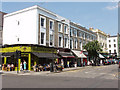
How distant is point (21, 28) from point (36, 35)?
140 inches

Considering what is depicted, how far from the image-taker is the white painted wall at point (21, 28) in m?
24.7

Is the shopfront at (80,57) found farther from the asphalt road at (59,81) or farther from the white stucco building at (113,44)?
the white stucco building at (113,44)

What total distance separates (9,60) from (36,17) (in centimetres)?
875

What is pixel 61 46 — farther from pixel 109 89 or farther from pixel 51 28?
pixel 109 89

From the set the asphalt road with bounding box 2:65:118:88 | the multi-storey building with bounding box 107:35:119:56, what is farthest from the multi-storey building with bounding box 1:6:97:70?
the multi-storey building with bounding box 107:35:119:56

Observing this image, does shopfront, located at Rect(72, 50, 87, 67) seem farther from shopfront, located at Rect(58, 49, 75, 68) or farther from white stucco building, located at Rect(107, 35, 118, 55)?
white stucco building, located at Rect(107, 35, 118, 55)

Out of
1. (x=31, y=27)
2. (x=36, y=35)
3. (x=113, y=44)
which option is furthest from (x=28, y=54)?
(x=113, y=44)

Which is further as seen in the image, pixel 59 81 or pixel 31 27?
pixel 31 27

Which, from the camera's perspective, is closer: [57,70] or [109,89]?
[109,89]

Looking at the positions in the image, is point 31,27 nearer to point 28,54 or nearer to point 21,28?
point 21,28

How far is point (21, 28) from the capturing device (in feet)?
85.7

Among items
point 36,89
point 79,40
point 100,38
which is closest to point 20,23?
point 79,40

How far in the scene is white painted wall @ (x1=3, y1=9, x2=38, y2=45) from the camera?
2466 cm

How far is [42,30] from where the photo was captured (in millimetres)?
25812
